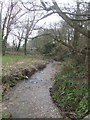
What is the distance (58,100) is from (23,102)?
4.87ft

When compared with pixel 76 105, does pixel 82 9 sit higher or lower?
higher

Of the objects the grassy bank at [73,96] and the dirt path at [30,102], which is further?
the dirt path at [30,102]

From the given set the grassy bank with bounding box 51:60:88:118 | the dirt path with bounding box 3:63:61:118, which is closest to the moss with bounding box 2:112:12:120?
the dirt path with bounding box 3:63:61:118

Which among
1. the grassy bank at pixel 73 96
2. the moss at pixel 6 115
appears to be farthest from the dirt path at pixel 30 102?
the grassy bank at pixel 73 96

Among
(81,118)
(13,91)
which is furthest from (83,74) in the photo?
(81,118)

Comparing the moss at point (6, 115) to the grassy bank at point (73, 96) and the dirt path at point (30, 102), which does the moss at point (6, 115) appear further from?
the grassy bank at point (73, 96)

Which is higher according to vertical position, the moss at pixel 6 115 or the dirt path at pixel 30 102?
the moss at pixel 6 115

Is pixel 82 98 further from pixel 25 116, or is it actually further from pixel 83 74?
pixel 83 74

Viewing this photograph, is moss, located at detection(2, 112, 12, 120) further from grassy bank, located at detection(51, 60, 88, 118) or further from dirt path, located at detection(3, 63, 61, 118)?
grassy bank, located at detection(51, 60, 88, 118)

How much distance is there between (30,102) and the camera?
30.9 feet

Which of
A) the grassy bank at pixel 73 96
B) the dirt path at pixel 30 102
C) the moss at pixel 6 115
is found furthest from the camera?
the dirt path at pixel 30 102

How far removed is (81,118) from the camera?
7285 millimetres

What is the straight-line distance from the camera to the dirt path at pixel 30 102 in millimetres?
8008

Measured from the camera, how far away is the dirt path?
8008 millimetres
